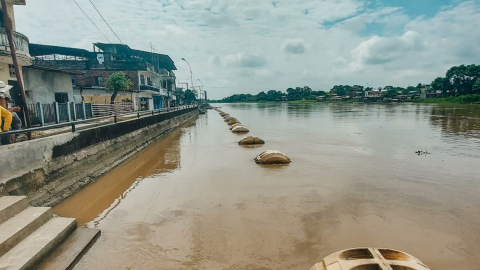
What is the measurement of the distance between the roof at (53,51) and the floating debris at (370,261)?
43664 mm

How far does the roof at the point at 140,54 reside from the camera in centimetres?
4262

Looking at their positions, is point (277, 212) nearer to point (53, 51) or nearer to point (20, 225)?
point (20, 225)

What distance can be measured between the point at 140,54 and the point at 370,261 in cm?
5304

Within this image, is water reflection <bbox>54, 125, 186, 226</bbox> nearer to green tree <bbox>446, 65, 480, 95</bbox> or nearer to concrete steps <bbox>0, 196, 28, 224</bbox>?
concrete steps <bbox>0, 196, 28, 224</bbox>

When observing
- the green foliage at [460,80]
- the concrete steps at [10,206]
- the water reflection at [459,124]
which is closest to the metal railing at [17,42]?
the concrete steps at [10,206]

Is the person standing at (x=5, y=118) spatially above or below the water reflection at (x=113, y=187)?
above

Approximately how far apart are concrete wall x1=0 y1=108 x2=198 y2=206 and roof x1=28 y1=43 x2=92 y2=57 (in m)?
31.3

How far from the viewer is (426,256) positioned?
493cm

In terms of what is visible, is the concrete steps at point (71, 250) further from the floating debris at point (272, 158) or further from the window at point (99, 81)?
the window at point (99, 81)

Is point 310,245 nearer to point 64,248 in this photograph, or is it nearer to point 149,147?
point 64,248

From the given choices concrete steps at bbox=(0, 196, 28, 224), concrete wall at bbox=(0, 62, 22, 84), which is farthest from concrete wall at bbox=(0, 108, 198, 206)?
concrete wall at bbox=(0, 62, 22, 84)

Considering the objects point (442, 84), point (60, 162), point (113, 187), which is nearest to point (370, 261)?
point (113, 187)

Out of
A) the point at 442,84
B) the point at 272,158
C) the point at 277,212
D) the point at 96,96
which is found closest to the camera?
the point at 277,212

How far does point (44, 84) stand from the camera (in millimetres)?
17484
